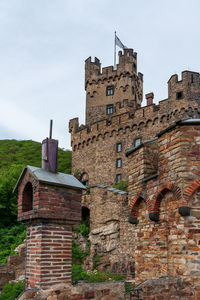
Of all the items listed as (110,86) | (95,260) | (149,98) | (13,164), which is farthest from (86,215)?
(110,86)

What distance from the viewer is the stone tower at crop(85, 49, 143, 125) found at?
3684 cm

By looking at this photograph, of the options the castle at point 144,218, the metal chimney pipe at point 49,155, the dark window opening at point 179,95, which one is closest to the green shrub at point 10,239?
the castle at point 144,218

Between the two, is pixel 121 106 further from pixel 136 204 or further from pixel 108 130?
pixel 136 204

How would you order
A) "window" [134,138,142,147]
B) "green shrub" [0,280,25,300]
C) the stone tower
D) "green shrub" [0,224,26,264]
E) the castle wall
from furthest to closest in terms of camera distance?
the stone tower
"window" [134,138,142,147]
the castle wall
"green shrub" [0,224,26,264]
"green shrub" [0,280,25,300]

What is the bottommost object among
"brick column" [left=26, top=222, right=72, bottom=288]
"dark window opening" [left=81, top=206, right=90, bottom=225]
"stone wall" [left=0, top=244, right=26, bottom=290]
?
"stone wall" [left=0, top=244, right=26, bottom=290]

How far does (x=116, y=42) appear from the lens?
41.4 m

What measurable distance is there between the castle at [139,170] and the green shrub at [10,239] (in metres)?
5.68

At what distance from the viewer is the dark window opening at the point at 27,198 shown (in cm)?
734

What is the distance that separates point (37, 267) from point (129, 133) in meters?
26.2

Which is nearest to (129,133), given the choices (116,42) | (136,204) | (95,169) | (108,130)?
(108,130)

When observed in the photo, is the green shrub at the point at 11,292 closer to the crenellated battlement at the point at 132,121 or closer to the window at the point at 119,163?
the crenellated battlement at the point at 132,121

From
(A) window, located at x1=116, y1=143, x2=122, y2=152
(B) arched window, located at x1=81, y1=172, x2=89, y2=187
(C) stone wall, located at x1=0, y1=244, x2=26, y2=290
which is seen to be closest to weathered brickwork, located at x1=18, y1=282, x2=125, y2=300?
(C) stone wall, located at x1=0, y1=244, x2=26, y2=290

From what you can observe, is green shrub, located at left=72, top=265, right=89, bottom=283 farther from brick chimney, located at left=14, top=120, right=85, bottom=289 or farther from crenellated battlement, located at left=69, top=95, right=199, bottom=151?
crenellated battlement, located at left=69, top=95, right=199, bottom=151

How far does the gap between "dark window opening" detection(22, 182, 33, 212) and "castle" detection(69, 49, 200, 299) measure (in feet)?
9.51
